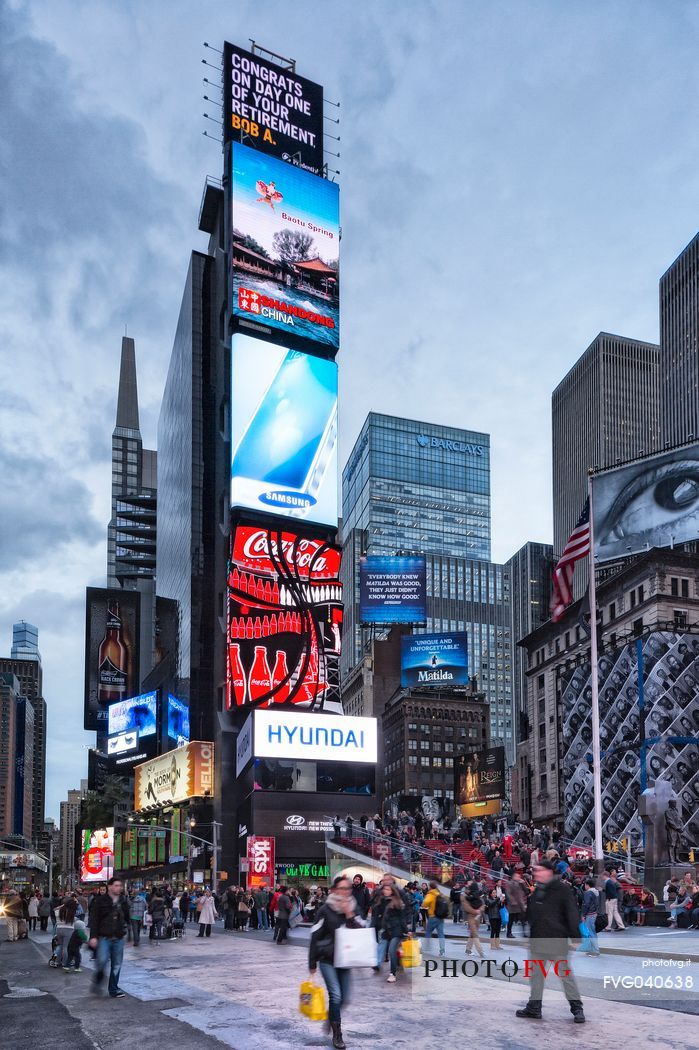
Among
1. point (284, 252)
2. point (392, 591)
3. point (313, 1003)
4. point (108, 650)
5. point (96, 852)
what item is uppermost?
point (284, 252)

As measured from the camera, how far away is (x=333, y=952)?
12672 mm

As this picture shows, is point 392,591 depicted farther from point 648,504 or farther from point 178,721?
point 648,504

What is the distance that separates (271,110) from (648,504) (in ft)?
178

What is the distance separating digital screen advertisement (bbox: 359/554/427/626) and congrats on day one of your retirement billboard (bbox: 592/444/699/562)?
70.1 meters

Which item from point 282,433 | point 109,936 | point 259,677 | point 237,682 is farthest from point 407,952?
point 282,433

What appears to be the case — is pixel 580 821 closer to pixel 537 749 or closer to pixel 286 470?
pixel 537 749

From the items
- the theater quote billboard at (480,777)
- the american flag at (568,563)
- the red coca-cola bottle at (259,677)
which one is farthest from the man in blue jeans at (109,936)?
the theater quote billboard at (480,777)

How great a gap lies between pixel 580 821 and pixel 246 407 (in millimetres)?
43126

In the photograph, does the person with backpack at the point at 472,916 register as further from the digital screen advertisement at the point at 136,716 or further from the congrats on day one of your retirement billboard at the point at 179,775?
the digital screen advertisement at the point at 136,716

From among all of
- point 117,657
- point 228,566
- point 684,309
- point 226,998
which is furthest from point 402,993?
point 684,309

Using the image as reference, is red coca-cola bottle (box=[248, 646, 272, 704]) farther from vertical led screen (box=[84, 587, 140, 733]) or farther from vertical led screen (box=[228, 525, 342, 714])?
vertical led screen (box=[84, 587, 140, 733])

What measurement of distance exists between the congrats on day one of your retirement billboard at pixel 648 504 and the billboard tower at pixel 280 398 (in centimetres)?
2440

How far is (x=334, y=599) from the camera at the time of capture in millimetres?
83625

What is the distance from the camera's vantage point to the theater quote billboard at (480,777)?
116562 millimetres
